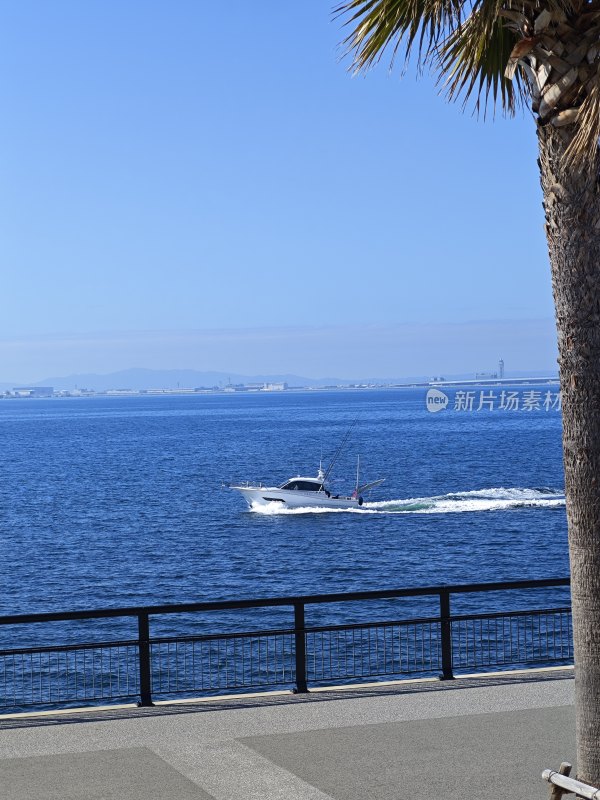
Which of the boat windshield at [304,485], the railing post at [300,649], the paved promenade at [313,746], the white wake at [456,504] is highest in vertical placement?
the railing post at [300,649]

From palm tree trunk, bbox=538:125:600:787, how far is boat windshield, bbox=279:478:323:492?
76.9 m

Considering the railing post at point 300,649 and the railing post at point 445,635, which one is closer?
the railing post at point 300,649

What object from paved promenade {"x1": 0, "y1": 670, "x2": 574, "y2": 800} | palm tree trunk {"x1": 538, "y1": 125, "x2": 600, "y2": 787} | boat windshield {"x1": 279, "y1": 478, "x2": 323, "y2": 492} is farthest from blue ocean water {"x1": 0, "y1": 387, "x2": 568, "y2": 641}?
palm tree trunk {"x1": 538, "y1": 125, "x2": 600, "y2": 787}

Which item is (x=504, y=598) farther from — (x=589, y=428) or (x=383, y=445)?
(x=383, y=445)

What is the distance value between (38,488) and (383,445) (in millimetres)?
58474

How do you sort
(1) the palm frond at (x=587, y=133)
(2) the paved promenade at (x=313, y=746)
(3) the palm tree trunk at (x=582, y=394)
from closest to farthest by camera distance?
(1) the palm frond at (x=587, y=133) → (3) the palm tree trunk at (x=582, y=394) → (2) the paved promenade at (x=313, y=746)

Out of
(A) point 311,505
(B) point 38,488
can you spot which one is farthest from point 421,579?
(B) point 38,488

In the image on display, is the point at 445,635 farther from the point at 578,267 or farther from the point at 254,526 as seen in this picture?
the point at 254,526

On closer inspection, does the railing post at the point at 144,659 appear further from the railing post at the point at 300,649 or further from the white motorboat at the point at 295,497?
the white motorboat at the point at 295,497

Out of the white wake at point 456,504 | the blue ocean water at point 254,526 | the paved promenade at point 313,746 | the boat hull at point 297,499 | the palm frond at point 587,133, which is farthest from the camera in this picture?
the boat hull at point 297,499

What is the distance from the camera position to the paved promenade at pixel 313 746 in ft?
25.6

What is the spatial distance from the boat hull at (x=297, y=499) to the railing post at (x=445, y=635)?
68.8 meters

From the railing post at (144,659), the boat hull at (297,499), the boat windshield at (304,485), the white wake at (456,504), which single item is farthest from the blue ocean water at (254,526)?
the railing post at (144,659)

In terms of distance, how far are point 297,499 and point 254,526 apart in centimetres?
996
